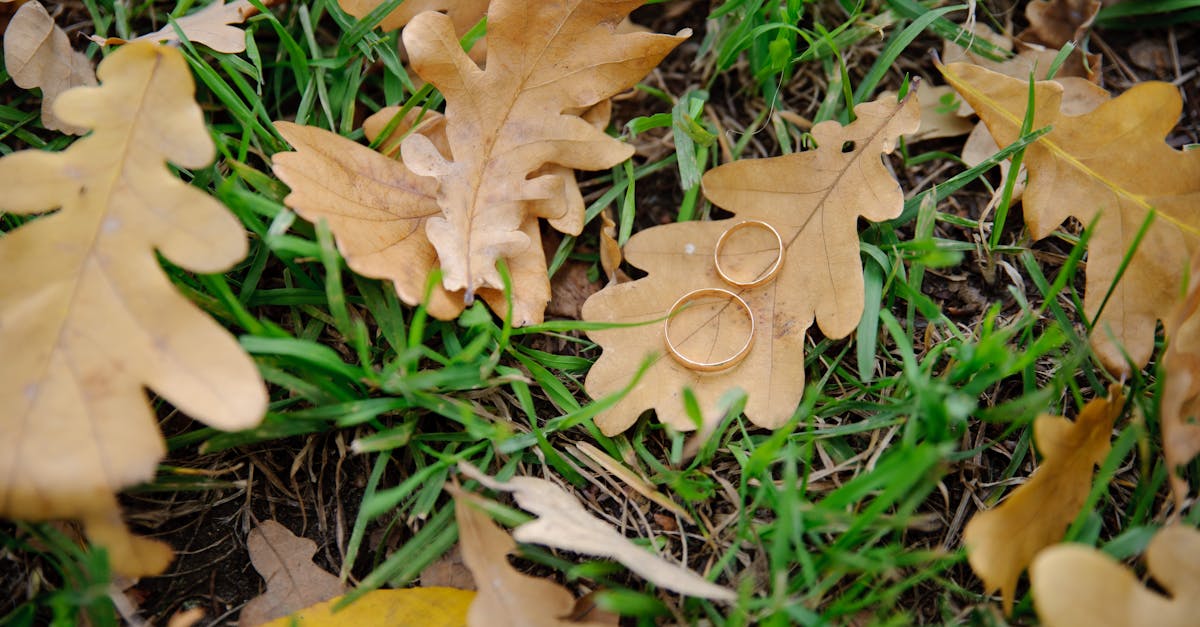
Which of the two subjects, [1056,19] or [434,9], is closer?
[434,9]

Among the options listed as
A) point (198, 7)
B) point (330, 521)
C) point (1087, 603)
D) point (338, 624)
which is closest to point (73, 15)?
point (198, 7)

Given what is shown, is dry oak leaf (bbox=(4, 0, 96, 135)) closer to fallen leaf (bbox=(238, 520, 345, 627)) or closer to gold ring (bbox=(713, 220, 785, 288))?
fallen leaf (bbox=(238, 520, 345, 627))

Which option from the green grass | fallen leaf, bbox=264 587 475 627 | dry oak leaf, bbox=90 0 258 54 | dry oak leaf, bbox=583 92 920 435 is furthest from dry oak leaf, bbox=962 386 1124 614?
dry oak leaf, bbox=90 0 258 54

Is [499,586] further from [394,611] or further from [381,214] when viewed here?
[381,214]

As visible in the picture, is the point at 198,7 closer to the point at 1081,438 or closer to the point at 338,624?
the point at 338,624

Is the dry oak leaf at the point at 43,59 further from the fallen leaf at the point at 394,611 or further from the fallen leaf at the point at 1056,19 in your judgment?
the fallen leaf at the point at 1056,19

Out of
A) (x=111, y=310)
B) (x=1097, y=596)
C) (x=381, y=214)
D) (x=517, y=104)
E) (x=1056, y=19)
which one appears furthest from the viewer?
(x=1056, y=19)

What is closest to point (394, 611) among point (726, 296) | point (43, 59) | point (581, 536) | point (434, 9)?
point (581, 536)

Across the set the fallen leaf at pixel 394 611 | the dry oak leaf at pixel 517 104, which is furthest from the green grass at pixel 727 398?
the dry oak leaf at pixel 517 104
